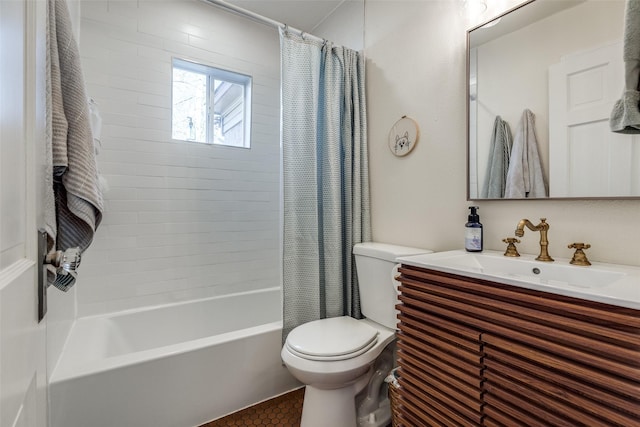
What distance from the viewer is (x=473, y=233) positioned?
134 cm

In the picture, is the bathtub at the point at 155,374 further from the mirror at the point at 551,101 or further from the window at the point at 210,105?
the mirror at the point at 551,101

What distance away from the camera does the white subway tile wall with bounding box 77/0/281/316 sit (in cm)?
198

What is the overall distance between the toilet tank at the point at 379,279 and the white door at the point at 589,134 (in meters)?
0.69

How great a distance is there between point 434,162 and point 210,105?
178cm

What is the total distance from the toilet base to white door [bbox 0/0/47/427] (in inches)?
42.0

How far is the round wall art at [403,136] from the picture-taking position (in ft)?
5.61

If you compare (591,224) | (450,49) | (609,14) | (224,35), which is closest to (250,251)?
(224,35)

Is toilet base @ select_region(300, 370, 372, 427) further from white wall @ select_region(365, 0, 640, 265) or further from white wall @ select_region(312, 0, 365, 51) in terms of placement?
white wall @ select_region(312, 0, 365, 51)

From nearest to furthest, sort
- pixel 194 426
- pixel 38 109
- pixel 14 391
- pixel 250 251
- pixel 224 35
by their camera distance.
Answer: pixel 14 391 → pixel 38 109 → pixel 194 426 → pixel 224 35 → pixel 250 251

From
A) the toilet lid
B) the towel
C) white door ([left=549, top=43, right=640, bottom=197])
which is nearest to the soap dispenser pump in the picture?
white door ([left=549, top=43, right=640, bottom=197])

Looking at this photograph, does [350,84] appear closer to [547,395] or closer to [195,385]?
[547,395]

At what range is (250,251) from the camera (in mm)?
2539

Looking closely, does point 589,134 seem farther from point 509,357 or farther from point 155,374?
point 155,374

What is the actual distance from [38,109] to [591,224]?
1.62m
